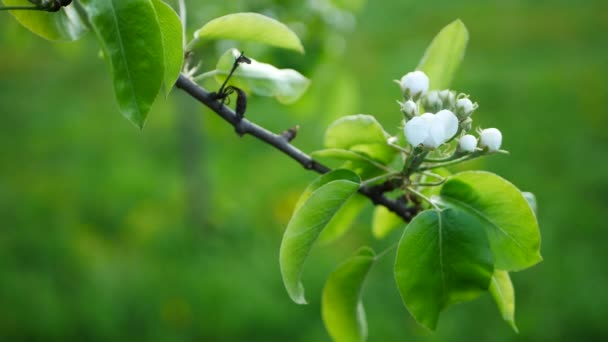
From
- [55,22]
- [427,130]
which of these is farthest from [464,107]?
[55,22]

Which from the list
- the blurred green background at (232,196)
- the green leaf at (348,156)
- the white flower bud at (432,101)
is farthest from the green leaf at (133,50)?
the blurred green background at (232,196)

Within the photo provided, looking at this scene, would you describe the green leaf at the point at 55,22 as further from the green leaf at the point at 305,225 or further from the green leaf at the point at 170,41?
the green leaf at the point at 305,225

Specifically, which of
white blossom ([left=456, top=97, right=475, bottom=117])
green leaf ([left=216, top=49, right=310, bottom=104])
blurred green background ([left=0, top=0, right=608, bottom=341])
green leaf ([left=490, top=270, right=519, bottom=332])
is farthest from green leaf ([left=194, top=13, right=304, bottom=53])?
blurred green background ([left=0, top=0, right=608, bottom=341])

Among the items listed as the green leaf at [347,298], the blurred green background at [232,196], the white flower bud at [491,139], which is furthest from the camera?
the blurred green background at [232,196]

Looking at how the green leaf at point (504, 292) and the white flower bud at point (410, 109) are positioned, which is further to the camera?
the green leaf at point (504, 292)

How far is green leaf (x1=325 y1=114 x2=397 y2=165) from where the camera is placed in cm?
87

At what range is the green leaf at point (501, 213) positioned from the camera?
766 mm

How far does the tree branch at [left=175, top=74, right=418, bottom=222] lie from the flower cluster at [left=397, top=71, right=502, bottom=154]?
11 cm

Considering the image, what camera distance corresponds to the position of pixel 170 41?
2.21 feet

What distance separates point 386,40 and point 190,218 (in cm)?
311

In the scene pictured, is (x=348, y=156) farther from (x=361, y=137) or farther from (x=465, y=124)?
(x=465, y=124)

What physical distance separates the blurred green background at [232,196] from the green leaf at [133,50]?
3.00 ft

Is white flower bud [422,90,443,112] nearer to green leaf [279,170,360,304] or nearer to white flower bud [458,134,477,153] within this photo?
white flower bud [458,134,477,153]

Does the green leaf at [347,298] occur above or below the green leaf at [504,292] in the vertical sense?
below
